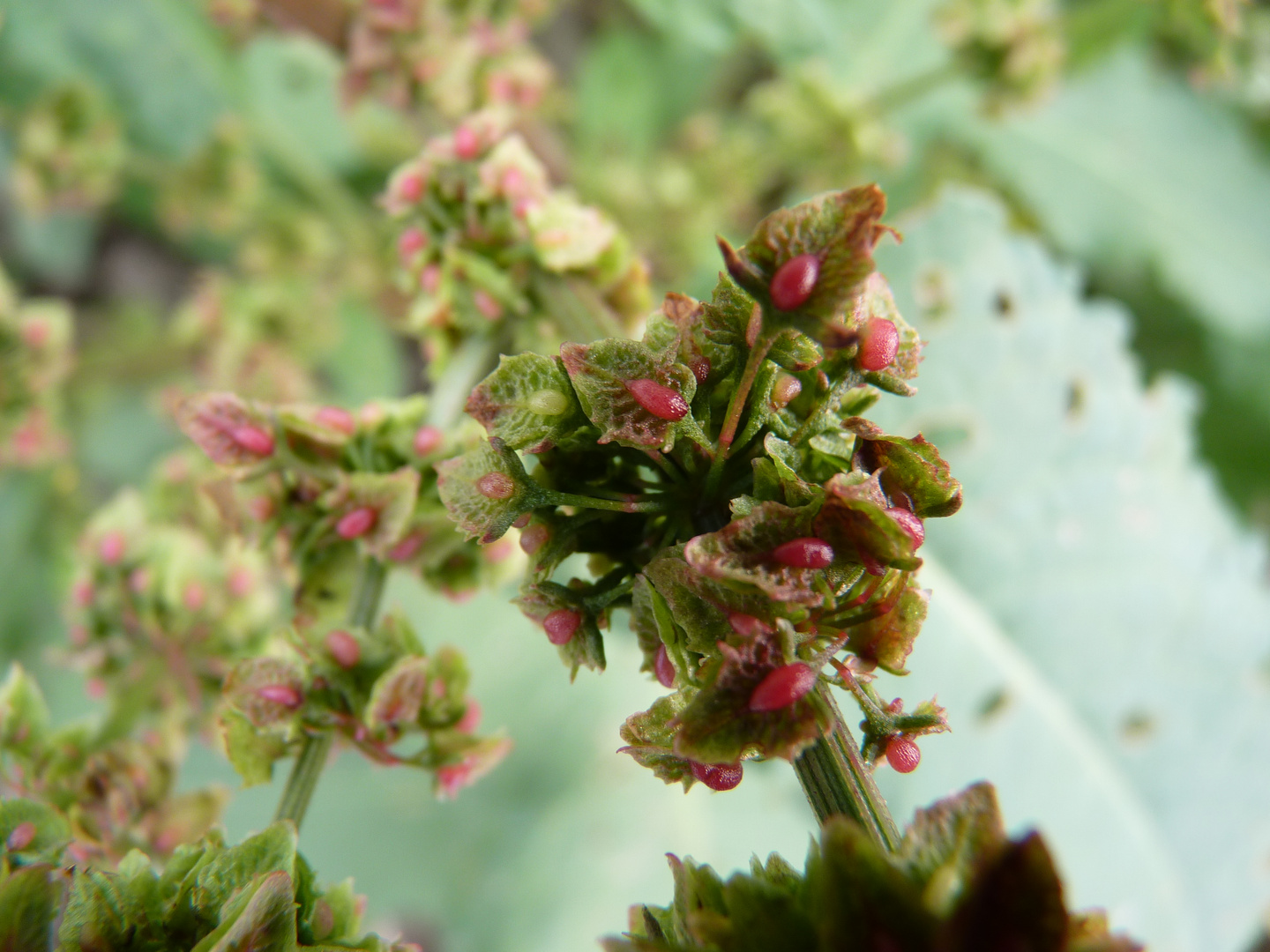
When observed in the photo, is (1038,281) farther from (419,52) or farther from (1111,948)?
(1111,948)

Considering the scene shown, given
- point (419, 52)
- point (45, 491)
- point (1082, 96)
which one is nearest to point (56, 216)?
point (45, 491)

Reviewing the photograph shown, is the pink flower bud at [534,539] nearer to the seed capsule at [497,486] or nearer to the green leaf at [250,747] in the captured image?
the seed capsule at [497,486]

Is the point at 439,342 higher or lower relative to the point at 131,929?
higher

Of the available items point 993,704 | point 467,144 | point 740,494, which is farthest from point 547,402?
point 993,704

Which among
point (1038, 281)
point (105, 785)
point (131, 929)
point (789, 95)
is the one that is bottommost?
point (131, 929)

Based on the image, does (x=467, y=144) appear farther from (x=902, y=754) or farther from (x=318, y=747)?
(x=902, y=754)
